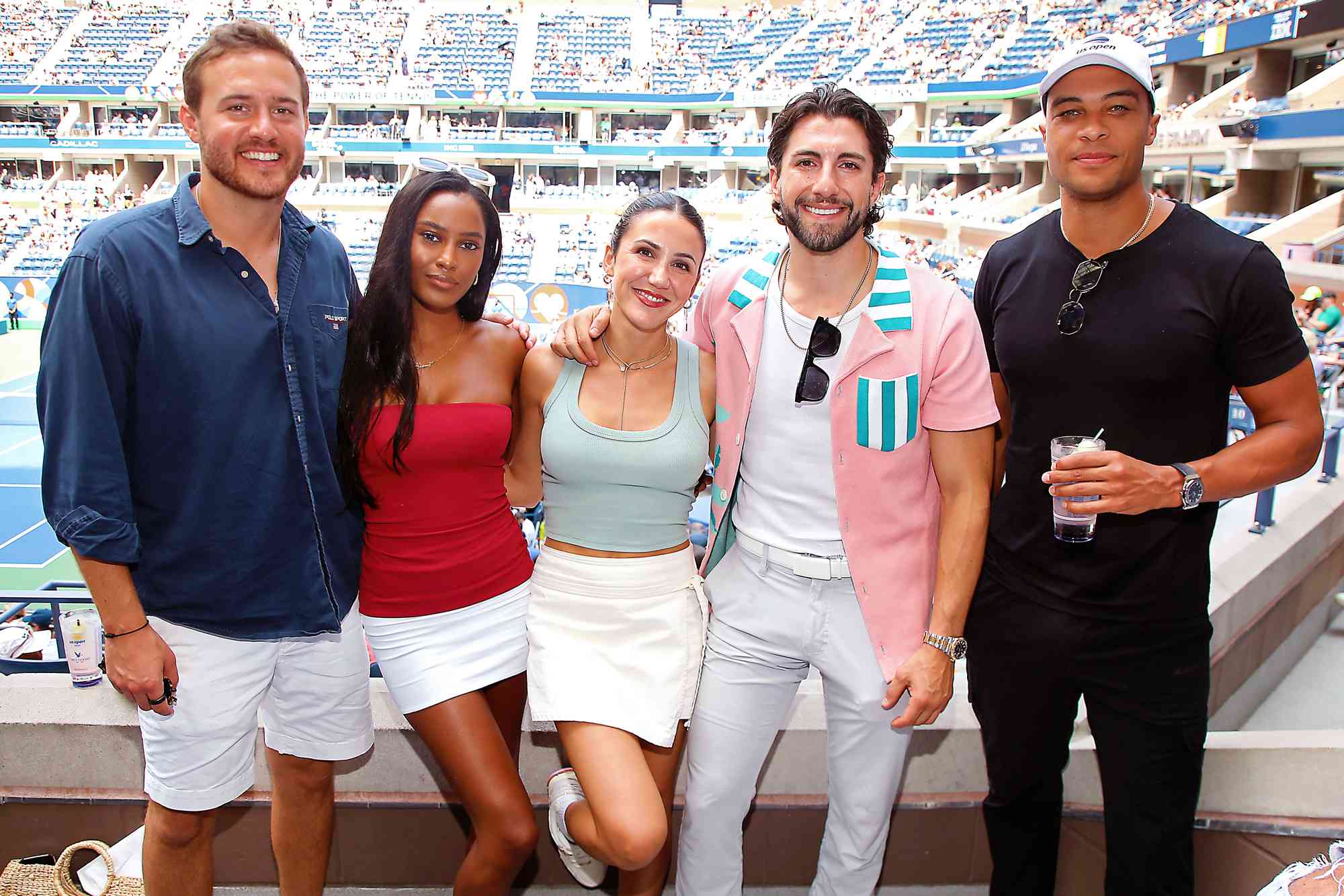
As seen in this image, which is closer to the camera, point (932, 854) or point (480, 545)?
point (480, 545)

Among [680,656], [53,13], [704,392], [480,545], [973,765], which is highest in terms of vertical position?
[53,13]

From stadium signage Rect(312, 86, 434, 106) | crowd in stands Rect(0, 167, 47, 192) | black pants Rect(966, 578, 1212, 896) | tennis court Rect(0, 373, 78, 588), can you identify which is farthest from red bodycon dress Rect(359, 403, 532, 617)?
stadium signage Rect(312, 86, 434, 106)

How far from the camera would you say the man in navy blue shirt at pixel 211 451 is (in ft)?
5.91

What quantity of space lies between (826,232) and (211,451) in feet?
4.17

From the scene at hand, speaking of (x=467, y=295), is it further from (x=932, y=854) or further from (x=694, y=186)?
(x=694, y=186)

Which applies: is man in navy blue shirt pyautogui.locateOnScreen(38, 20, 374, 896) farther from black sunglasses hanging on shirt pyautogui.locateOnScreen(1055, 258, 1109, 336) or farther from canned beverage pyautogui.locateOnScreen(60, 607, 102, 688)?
black sunglasses hanging on shirt pyautogui.locateOnScreen(1055, 258, 1109, 336)

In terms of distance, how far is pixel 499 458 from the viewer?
219cm

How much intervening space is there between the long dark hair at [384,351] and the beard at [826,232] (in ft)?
2.50

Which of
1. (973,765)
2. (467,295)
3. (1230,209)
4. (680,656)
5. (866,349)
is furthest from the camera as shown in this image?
(1230,209)

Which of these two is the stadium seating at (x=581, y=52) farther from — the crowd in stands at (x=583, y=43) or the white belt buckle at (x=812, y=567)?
the white belt buckle at (x=812, y=567)

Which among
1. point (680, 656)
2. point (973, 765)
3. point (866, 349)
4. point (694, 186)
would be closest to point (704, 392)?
point (866, 349)

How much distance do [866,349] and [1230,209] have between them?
2079cm

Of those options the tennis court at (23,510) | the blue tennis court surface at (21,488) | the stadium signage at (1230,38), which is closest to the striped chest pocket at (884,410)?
the blue tennis court surface at (21,488)

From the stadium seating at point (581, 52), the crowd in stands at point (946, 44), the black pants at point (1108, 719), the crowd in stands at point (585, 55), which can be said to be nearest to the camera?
the black pants at point (1108, 719)
